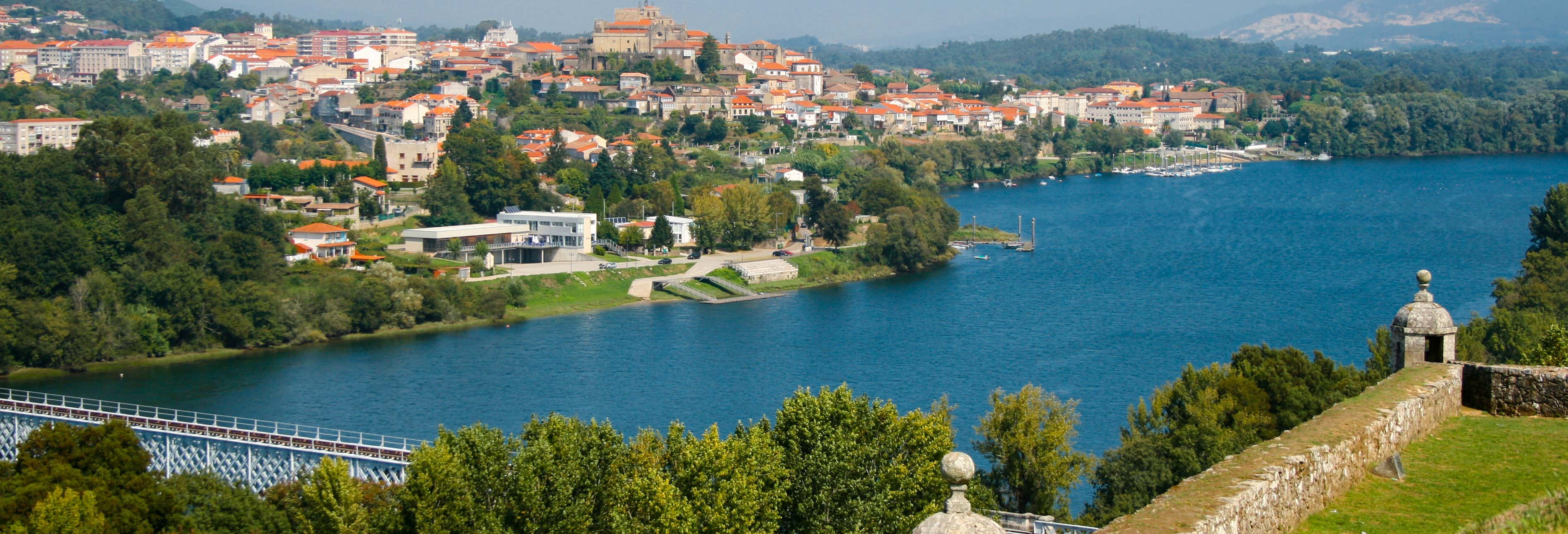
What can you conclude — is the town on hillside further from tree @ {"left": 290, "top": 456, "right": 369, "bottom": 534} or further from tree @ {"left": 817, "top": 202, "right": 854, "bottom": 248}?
tree @ {"left": 290, "top": 456, "right": 369, "bottom": 534}

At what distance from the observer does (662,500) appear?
7219mm

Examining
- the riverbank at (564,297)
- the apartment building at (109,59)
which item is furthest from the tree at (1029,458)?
the apartment building at (109,59)

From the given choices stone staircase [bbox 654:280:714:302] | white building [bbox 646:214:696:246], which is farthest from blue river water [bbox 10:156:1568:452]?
white building [bbox 646:214:696:246]

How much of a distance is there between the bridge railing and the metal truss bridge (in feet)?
0.04

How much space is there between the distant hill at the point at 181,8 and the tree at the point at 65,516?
102157 mm

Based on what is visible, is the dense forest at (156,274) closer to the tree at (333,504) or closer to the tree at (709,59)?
the tree at (333,504)

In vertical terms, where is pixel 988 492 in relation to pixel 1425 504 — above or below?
below

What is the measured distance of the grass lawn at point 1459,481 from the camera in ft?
12.4

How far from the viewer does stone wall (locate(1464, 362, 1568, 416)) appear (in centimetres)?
484

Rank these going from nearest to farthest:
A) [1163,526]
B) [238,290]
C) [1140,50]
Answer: [1163,526] → [238,290] → [1140,50]

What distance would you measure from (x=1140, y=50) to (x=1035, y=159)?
7918 cm

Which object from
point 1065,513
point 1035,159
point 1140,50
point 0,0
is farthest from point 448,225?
point 1140,50

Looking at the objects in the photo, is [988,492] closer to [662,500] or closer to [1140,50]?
[662,500]

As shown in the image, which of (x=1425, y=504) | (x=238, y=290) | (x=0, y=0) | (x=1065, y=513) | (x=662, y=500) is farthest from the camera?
(x=0, y=0)
